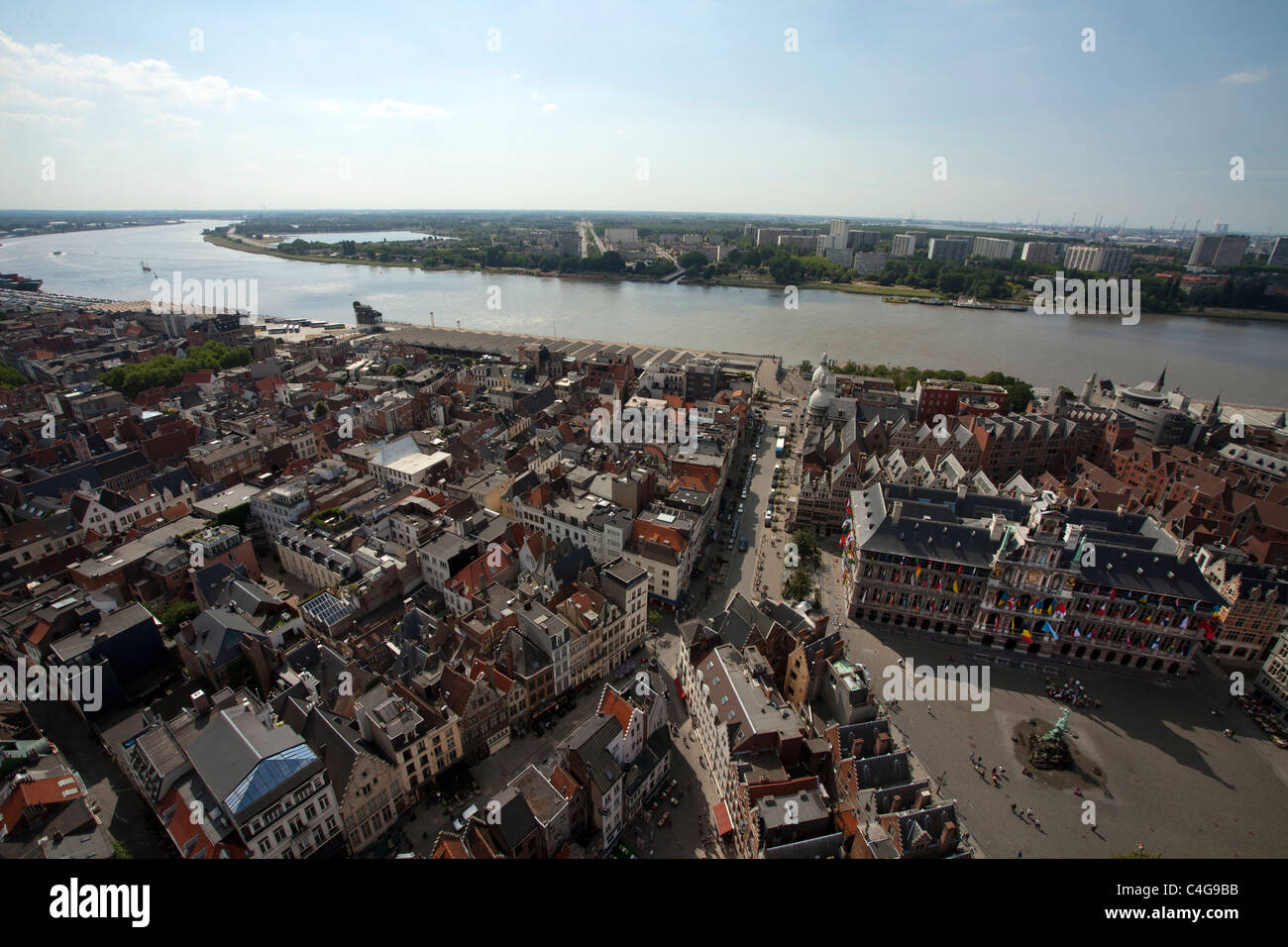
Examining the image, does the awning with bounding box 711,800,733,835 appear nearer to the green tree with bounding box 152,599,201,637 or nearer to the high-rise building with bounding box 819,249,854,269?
the green tree with bounding box 152,599,201,637

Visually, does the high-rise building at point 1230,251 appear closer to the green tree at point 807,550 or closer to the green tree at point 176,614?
the green tree at point 807,550

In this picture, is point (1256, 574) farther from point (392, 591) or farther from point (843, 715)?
point (392, 591)

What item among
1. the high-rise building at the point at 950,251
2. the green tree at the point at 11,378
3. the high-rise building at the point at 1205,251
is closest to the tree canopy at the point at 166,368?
the green tree at the point at 11,378

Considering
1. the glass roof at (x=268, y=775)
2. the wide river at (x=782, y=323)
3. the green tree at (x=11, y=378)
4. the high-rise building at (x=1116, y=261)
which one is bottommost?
the glass roof at (x=268, y=775)

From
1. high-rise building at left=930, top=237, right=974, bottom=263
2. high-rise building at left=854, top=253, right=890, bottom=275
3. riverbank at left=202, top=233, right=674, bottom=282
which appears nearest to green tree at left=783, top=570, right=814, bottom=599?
riverbank at left=202, top=233, right=674, bottom=282

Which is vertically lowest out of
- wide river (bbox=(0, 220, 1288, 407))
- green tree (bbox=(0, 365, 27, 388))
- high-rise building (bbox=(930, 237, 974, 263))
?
green tree (bbox=(0, 365, 27, 388))
